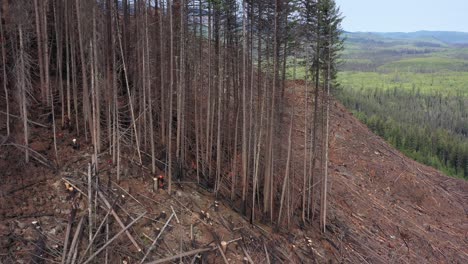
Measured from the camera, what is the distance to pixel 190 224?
1088 centimetres

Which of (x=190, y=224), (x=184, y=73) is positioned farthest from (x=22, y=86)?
(x=190, y=224)

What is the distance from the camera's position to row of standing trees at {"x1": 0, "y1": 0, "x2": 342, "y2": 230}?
11961mm

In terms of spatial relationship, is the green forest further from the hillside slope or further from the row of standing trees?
the hillside slope

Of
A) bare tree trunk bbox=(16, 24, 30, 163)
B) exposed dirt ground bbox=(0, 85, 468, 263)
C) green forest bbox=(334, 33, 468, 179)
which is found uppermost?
bare tree trunk bbox=(16, 24, 30, 163)

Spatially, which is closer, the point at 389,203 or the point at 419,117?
the point at 389,203

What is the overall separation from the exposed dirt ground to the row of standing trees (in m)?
0.76

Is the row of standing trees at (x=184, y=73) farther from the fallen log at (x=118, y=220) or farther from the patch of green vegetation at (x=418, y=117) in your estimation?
the fallen log at (x=118, y=220)

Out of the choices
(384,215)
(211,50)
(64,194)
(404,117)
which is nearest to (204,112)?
(211,50)

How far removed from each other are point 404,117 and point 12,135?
84.9 m

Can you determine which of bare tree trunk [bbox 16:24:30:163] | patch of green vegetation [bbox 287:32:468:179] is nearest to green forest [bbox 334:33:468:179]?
patch of green vegetation [bbox 287:32:468:179]

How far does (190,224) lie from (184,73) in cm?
572

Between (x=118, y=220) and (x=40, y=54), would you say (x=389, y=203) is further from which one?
(x=40, y=54)

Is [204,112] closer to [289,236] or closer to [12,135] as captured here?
[289,236]

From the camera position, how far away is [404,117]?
8312 cm
